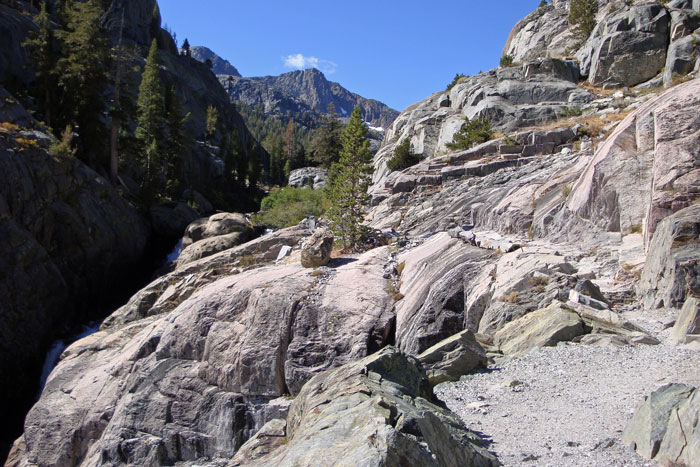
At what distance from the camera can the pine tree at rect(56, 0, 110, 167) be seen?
31.8m

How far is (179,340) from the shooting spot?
45.6 ft

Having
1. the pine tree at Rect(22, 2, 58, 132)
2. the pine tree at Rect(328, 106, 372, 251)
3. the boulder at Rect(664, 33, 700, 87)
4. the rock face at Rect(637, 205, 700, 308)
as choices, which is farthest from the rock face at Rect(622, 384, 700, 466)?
the pine tree at Rect(22, 2, 58, 132)

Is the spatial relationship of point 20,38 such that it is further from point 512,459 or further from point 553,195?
point 512,459

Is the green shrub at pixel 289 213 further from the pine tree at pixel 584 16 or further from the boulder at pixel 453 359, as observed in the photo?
the pine tree at pixel 584 16

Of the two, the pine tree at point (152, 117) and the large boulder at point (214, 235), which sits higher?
the pine tree at point (152, 117)

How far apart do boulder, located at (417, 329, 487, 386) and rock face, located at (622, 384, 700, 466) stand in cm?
379

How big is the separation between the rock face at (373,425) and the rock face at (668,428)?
69.5 inches

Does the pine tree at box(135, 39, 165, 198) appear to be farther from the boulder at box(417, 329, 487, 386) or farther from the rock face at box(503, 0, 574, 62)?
the boulder at box(417, 329, 487, 386)

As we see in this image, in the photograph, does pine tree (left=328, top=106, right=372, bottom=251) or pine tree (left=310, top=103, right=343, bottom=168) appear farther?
pine tree (left=310, top=103, right=343, bottom=168)

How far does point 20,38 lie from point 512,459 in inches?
1949

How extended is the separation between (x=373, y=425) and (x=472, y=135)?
26.5m

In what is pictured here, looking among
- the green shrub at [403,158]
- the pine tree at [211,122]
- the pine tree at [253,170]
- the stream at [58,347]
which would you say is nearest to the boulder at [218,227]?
the stream at [58,347]

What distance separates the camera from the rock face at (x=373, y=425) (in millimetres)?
4293

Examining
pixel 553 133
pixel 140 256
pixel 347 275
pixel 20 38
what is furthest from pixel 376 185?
pixel 20 38
